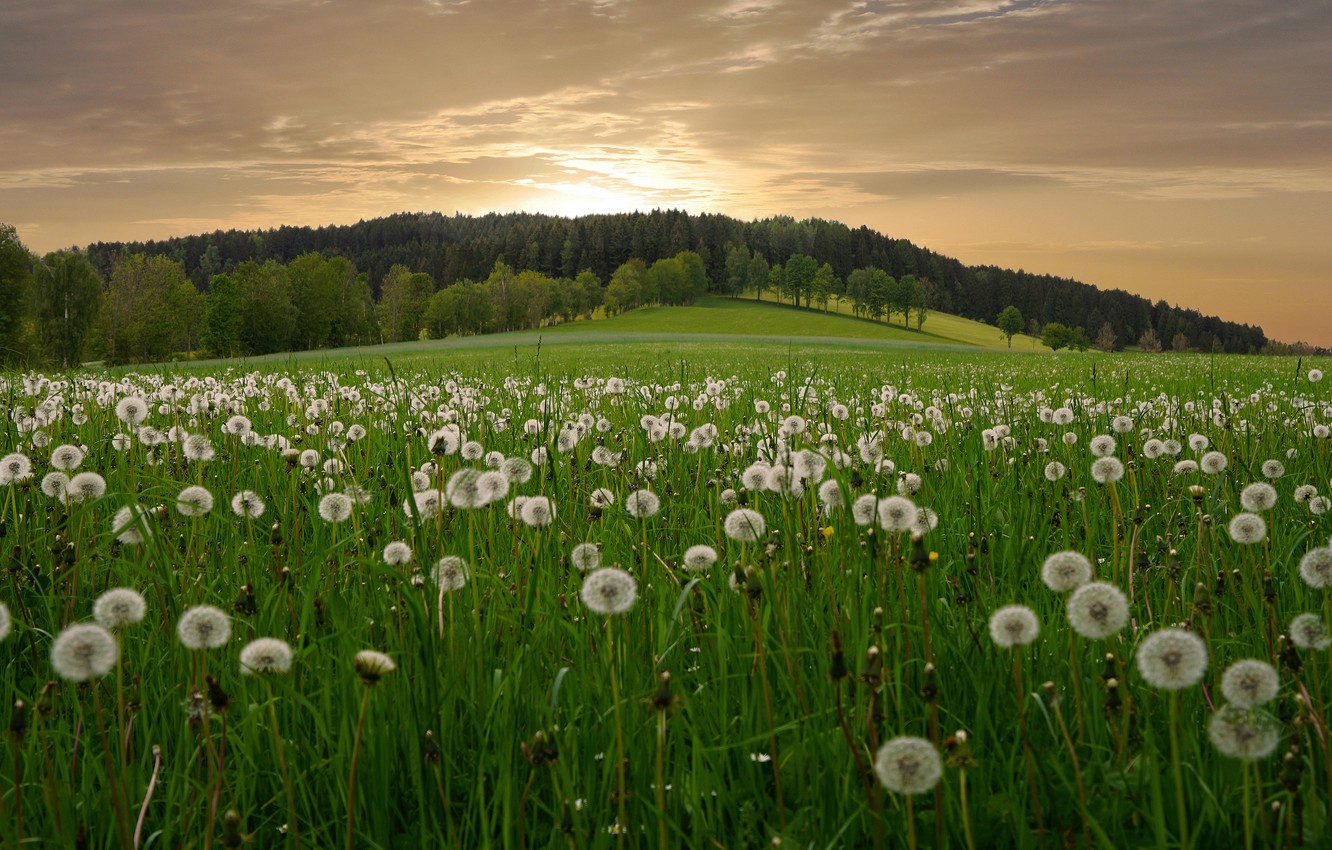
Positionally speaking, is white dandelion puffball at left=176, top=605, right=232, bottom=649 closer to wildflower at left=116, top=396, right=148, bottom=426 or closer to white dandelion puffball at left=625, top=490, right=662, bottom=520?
white dandelion puffball at left=625, top=490, right=662, bottom=520

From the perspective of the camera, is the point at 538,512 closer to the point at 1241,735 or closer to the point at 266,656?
the point at 266,656

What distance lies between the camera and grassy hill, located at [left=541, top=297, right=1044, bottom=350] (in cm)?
10800

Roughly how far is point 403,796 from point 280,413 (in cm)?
609

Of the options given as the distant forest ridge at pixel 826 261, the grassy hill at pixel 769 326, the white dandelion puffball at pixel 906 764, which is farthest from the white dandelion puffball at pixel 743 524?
the distant forest ridge at pixel 826 261

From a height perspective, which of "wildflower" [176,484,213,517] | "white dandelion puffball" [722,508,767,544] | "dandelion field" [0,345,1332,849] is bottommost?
"dandelion field" [0,345,1332,849]

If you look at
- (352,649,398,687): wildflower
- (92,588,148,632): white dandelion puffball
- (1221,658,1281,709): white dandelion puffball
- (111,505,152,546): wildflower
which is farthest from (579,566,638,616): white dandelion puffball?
(111,505,152,546): wildflower

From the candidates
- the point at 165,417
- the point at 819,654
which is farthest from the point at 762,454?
the point at 165,417

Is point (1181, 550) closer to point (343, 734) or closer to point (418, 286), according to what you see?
point (343, 734)

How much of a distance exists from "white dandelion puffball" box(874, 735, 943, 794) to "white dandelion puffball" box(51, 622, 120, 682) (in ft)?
4.77

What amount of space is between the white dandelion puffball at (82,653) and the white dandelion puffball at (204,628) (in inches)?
5.3

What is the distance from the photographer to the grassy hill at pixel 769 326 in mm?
108000

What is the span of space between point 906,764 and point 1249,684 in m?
0.68

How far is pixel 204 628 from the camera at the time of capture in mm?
1743

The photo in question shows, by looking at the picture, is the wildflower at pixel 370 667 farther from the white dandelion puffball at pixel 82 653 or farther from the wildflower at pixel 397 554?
the wildflower at pixel 397 554
